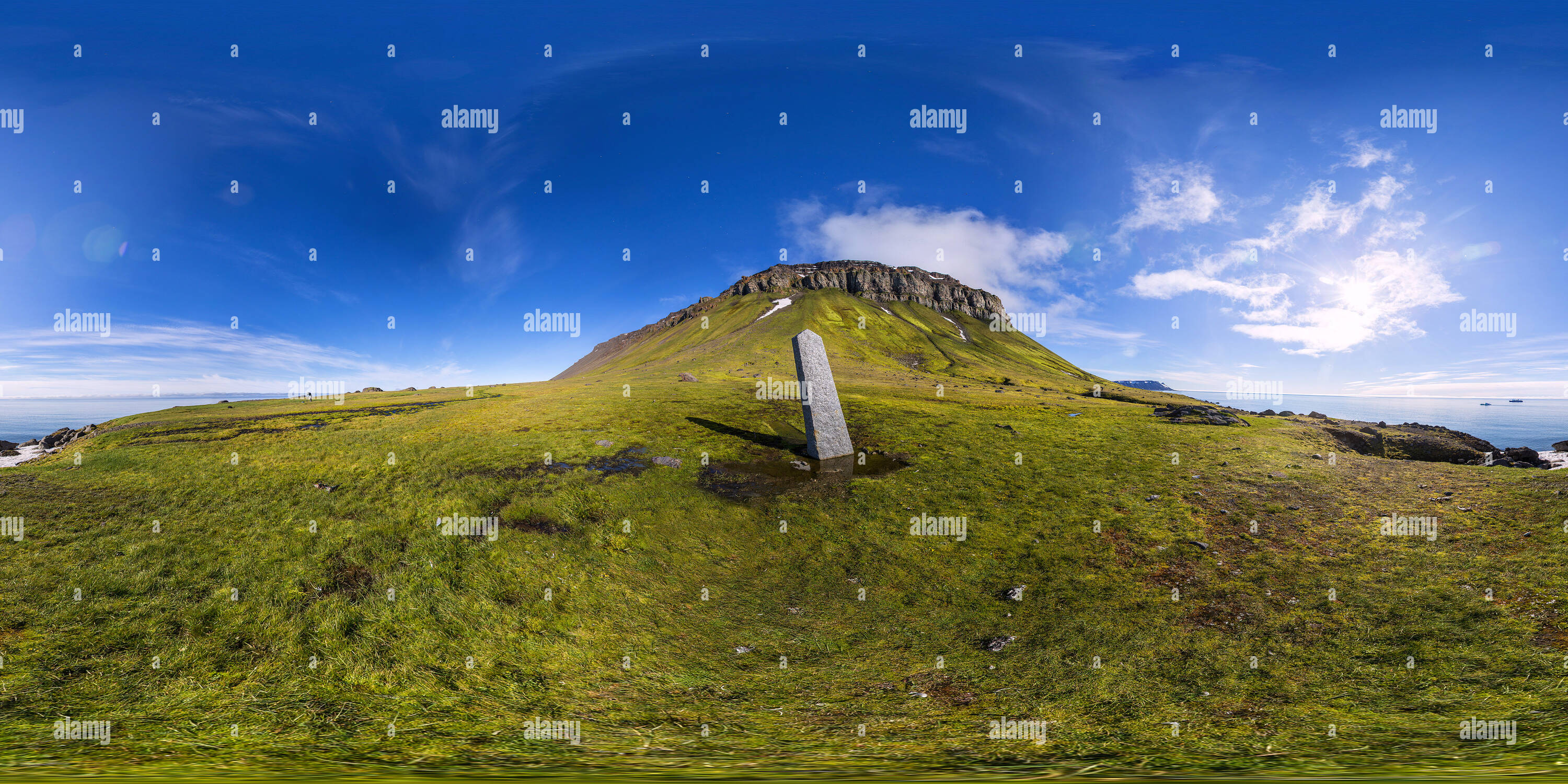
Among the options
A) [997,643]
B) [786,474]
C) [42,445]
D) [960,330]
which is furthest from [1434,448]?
[960,330]

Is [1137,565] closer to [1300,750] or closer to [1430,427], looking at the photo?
[1300,750]

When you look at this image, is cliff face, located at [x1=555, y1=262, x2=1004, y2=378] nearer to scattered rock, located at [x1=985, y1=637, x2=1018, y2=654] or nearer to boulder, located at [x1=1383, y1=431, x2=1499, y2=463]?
boulder, located at [x1=1383, y1=431, x2=1499, y2=463]

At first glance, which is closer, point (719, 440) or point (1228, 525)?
point (1228, 525)

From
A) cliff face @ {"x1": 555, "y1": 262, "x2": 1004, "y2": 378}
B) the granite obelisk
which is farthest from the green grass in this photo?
cliff face @ {"x1": 555, "y1": 262, "x2": 1004, "y2": 378}

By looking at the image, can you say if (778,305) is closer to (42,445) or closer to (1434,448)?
(42,445)

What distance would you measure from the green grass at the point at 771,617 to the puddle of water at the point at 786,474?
868 mm

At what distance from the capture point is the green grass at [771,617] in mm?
7027

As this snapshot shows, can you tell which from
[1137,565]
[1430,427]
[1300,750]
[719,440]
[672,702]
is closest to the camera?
[1300,750]

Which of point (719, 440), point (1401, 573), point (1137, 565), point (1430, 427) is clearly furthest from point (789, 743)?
point (1430, 427)

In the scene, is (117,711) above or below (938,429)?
Result: below

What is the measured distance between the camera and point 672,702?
894 centimetres

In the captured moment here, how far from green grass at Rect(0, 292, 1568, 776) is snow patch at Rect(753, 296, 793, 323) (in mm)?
117855

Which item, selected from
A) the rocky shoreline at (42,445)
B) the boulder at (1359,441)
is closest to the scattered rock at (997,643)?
the boulder at (1359,441)

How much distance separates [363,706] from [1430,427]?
2934 inches
